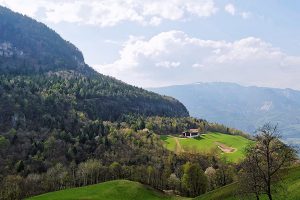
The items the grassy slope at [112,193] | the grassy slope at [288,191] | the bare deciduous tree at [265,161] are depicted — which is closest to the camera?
the bare deciduous tree at [265,161]

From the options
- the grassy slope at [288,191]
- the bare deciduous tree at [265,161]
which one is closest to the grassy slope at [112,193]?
the grassy slope at [288,191]

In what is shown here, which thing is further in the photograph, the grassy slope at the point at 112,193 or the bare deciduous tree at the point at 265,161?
the grassy slope at the point at 112,193

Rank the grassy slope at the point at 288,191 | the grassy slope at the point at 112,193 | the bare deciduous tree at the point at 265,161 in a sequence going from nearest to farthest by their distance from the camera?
the bare deciduous tree at the point at 265,161
the grassy slope at the point at 288,191
the grassy slope at the point at 112,193

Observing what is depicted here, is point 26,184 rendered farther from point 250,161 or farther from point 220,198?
point 250,161

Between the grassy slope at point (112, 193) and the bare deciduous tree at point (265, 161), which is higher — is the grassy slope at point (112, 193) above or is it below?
below

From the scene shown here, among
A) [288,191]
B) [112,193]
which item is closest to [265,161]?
[288,191]

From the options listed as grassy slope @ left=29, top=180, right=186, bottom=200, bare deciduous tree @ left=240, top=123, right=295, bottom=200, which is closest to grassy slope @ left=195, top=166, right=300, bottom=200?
bare deciduous tree @ left=240, top=123, right=295, bottom=200

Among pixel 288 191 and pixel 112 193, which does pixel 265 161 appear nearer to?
pixel 288 191

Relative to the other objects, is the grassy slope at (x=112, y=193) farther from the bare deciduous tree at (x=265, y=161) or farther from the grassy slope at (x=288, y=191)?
the bare deciduous tree at (x=265, y=161)

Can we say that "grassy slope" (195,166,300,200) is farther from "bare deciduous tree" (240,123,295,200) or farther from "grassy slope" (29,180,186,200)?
"grassy slope" (29,180,186,200)
